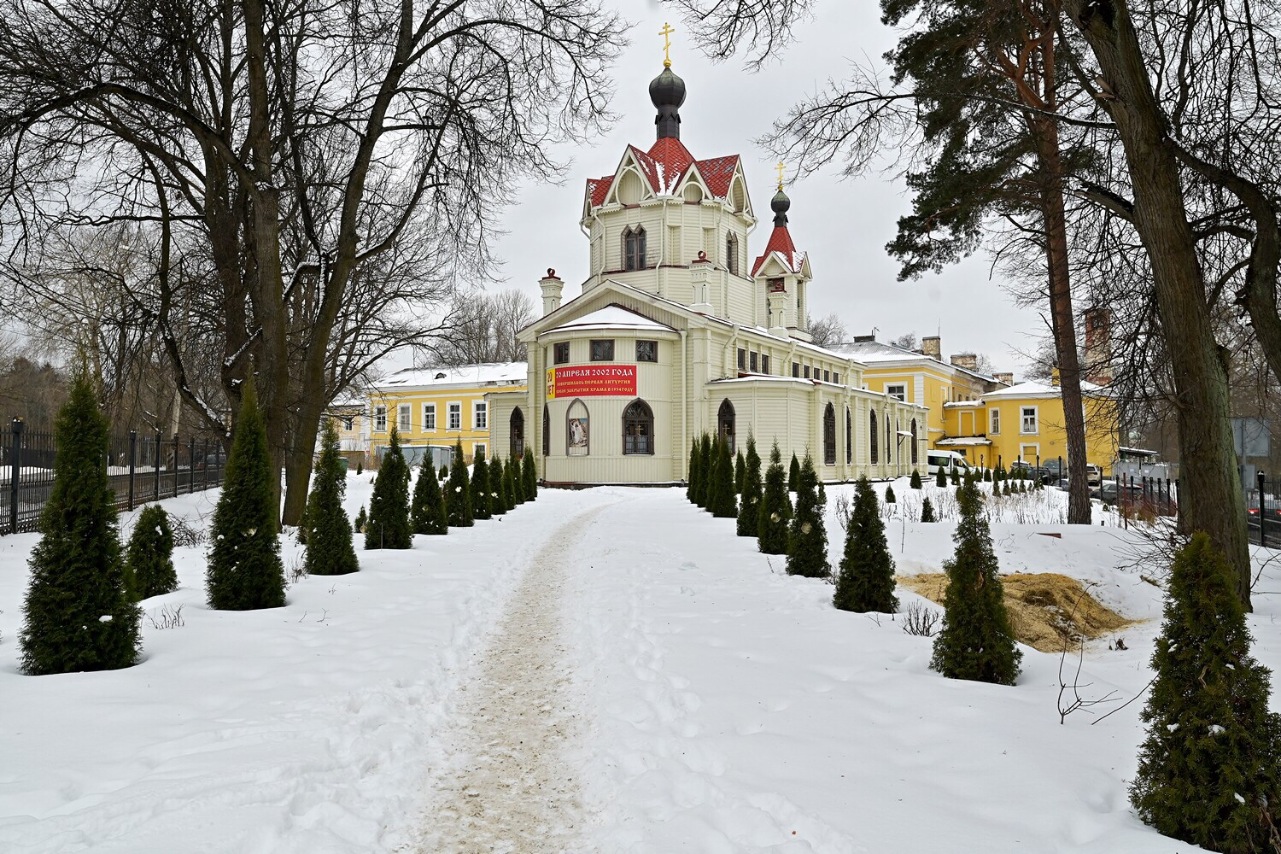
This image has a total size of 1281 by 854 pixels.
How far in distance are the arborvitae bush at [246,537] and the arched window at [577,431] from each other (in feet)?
77.4

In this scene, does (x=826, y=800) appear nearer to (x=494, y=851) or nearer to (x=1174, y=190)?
(x=494, y=851)

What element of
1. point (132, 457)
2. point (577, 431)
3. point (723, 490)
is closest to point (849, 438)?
point (577, 431)

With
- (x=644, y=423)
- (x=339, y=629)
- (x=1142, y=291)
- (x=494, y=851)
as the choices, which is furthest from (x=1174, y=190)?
(x=644, y=423)

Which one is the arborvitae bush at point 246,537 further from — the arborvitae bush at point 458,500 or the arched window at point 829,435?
the arched window at point 829,435

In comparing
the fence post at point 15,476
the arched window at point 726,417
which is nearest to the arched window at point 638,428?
the arched window at point 726,417

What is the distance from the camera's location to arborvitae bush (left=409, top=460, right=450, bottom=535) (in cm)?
1354

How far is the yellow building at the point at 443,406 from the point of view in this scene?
163 feet

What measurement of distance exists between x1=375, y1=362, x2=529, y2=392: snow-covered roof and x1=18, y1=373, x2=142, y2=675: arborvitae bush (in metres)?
43.0

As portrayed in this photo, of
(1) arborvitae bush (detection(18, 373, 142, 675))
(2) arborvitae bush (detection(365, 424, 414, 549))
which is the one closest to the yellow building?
(2) arborvitae bush (detection(365, 424, 414, 549))

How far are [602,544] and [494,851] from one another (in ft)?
30.8

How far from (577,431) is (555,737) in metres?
26.7

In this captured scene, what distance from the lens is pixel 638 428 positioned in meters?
31.1

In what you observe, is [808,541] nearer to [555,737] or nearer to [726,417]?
[555,737]

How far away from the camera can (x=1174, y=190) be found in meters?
7.23
